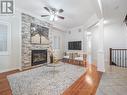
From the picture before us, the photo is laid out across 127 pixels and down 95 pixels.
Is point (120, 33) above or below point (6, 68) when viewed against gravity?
above

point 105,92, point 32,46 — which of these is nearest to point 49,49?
point 32,46

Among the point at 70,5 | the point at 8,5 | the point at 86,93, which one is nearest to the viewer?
the point at 86,93

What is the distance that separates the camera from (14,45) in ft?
16.4

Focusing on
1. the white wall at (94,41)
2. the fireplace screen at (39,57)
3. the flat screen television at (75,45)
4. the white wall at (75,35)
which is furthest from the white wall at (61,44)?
the white wall at (94,41)

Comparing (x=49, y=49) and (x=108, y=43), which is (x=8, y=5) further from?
(x=108, y=43)

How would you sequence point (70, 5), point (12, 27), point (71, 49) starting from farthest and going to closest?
1. point (71, 49)
2. point (12, 27)
3. point (70, 5)

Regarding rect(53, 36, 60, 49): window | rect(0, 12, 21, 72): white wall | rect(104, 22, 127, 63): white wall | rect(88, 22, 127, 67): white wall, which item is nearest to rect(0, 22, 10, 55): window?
rect(0, 12, 21, 72): white wall

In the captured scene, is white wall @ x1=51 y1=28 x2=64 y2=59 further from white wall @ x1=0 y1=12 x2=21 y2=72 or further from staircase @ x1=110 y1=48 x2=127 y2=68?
staircase @ x1=110 y1=48 x2=127 y2=68

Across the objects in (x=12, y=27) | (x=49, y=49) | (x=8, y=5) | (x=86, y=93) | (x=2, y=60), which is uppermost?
(x=8, y=5)

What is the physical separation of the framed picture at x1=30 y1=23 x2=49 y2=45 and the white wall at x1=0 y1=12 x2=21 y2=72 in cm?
78

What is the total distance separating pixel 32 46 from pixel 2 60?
1.63 m

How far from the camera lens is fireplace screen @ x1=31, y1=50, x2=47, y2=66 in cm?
573

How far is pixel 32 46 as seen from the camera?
5.70 meters

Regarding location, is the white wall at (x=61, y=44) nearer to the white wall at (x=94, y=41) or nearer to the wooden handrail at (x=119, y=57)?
the white wall at (x=94, y=41)
